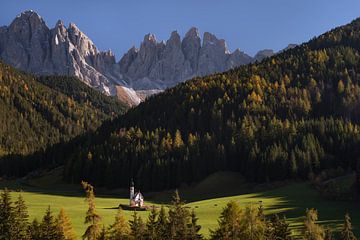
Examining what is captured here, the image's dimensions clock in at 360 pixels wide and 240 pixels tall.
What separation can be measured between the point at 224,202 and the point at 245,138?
5702 centimetres

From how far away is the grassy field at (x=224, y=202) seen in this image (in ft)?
274

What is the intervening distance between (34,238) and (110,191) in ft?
335

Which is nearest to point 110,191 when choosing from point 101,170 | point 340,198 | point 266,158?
point 101,170

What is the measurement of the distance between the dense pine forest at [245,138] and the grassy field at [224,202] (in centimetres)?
689

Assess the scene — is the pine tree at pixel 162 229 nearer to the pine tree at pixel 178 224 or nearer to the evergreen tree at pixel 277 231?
the pine tree at pixel 178 224

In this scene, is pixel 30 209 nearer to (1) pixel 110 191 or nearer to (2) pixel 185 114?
(1) pixel 110 191

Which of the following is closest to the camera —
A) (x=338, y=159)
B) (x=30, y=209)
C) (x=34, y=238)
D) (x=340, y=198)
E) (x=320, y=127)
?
(x=34, y=238)

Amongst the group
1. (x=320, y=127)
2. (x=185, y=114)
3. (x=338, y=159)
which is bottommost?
(x=338, y=159)

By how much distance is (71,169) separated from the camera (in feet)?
571

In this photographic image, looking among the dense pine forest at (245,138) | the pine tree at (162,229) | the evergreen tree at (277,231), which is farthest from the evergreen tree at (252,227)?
the dense pine forest at (245,138)

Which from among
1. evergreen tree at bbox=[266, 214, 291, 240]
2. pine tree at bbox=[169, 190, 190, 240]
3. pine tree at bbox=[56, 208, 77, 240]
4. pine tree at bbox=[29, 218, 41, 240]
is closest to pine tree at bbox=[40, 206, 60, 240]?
pine tree at bbox=[29, 218, 41, 240]

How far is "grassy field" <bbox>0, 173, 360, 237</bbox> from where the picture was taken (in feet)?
274

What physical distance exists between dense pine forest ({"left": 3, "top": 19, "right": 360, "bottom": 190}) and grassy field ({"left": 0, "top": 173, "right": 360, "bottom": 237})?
6894mm

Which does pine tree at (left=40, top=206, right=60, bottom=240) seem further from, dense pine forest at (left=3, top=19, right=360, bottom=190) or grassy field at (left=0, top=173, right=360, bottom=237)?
dense pine forest at (left=3, top=19, right=360, bottom=190)
